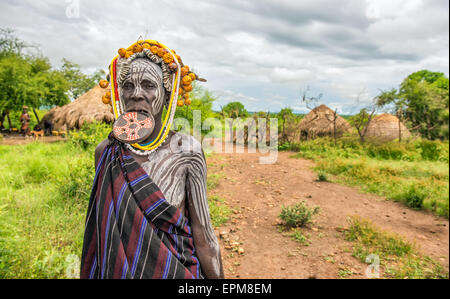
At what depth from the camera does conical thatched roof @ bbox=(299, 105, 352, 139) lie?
44.4ft

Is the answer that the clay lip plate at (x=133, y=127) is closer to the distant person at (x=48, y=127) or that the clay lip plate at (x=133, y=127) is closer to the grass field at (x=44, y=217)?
the grass field at (x=44, y=217)

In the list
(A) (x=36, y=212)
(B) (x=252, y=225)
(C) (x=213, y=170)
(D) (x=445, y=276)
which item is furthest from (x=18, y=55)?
(D) (x=445, y=276)

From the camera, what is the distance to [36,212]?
165 inches

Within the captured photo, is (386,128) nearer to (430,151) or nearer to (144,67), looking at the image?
(430,151)

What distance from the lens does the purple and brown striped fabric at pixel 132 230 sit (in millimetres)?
1202

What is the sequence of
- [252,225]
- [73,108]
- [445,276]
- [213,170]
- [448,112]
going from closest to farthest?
[448,112]
[445,276]
[252,225]
[213,170]
[73,108]

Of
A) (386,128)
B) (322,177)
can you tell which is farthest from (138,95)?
(386,128)

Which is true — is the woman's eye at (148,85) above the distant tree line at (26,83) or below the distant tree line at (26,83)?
below

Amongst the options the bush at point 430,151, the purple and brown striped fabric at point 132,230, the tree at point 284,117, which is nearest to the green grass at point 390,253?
the purple and brown striped fabric at point 132,230

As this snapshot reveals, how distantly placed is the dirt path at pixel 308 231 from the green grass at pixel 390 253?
Result: 0.54 feet

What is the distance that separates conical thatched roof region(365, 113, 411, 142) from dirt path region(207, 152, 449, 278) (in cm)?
656

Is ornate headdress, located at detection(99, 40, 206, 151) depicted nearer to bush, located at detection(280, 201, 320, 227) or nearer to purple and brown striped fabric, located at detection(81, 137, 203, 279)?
purple and brown striped fabric, located at detection(81, 137, 203, 279)
